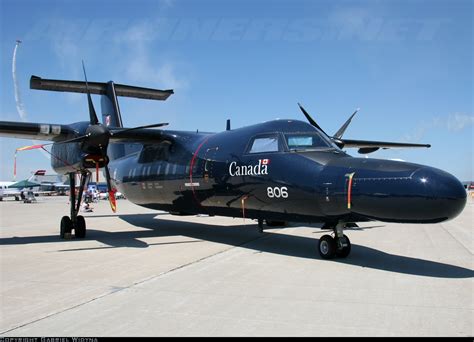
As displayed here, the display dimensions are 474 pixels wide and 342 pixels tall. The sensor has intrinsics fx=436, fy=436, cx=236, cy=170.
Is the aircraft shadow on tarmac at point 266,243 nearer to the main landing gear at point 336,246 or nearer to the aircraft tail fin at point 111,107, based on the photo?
the main landing gear at point 336,246

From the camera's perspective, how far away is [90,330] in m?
4.69

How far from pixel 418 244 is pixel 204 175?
5.97 metres

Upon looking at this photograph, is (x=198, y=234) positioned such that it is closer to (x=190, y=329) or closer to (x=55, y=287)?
(x=55, y=287)

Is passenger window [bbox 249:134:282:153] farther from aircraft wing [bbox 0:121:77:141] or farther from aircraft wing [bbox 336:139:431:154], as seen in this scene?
aircraft wing [bbox 336:139:431:154]

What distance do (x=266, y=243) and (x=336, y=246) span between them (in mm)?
Result: 3094

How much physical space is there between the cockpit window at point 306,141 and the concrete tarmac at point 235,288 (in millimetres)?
2402

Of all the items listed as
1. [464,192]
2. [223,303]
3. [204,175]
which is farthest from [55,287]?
[464,192]

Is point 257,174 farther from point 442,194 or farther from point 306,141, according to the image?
point 442,194

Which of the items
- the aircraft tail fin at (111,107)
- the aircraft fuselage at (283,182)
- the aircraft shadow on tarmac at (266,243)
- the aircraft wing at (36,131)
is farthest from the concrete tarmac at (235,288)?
the aircraft tail fin at (111,107)

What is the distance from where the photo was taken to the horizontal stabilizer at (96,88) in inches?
610

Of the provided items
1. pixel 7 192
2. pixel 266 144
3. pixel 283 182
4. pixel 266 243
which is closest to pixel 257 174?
pixel 266 144

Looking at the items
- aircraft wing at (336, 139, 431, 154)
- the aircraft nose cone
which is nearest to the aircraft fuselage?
the aircraft nose cone

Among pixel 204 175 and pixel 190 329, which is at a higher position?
pixel 204 175

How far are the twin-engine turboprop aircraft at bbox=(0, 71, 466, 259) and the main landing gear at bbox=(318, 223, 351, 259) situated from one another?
21mm
